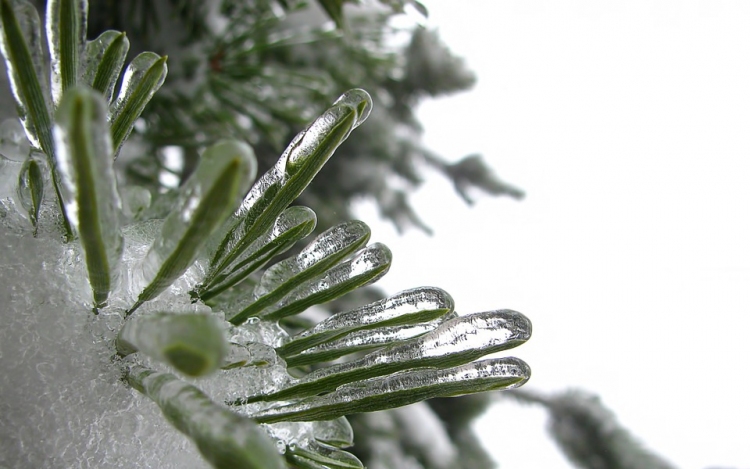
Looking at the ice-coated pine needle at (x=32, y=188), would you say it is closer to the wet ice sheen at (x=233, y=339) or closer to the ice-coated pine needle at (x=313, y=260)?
the wet ice sheen at (x=233, y=339)

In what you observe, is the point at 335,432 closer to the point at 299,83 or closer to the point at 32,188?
the point at 32,188

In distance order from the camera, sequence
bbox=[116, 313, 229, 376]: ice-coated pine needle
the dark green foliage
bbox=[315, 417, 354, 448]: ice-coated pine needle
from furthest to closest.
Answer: the dark green foliage
bbox=[315, 417, 354, 448]: ice-coated pine needle
bbox=[116, 313, 229, 376]: ice-coated pine needle

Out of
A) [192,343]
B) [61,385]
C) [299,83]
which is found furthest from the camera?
[299,83]

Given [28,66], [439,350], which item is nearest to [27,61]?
[28,66]

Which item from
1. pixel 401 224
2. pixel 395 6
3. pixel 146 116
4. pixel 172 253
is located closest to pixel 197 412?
pixel 172 253

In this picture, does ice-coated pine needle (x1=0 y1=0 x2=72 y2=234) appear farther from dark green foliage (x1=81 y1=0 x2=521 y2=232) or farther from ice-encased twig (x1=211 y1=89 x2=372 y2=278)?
dark green foliage (x1=81 y1=0 x2=521 y2=232)

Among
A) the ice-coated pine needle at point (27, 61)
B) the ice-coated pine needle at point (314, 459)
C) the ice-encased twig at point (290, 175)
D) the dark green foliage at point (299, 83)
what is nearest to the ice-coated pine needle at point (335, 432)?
the ice-coated pine needle at point (314, 459)

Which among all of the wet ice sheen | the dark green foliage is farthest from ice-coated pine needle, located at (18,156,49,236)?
the dark green foliage
